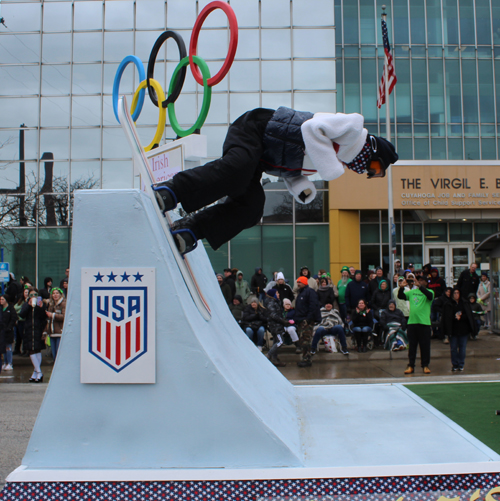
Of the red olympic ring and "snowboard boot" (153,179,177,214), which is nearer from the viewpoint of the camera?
"snowboard boot" (153,179,177,214)

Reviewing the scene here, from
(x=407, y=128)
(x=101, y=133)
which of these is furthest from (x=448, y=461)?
(x=407, y=128)

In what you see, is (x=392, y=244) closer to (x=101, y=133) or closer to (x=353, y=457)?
(x=101, y=133)

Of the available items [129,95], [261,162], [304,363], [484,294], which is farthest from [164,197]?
[129,95]

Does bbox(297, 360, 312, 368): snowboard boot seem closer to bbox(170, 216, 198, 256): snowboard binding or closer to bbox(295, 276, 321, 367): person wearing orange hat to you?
bbox(295, 276, 321, 367): person wearing orange hat

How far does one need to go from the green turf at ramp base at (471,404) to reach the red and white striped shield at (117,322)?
1.88 m

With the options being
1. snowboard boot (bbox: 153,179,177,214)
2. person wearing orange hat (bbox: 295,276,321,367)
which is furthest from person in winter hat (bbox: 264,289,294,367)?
snowboard boot (bbox: 153,179,177,214)

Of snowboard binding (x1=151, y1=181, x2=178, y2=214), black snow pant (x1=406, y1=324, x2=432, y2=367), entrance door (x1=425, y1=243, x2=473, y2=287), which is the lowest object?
black snow pant (x1=406, y1=324, x2=432, y2=367)

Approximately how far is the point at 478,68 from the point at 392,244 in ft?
39.5

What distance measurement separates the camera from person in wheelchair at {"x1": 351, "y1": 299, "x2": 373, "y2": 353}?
12125mm

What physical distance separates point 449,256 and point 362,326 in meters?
11.3

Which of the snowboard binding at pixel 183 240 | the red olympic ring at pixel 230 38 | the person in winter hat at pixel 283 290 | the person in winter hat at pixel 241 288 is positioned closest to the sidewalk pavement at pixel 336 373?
the person in winter hat at pixel 283 290

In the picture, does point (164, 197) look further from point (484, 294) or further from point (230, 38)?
point (484, 294)

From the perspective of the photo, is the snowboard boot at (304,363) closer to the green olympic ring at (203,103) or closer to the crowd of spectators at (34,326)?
the crowd of spectators at (34,326)

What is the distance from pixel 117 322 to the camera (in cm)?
239
